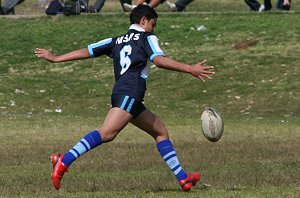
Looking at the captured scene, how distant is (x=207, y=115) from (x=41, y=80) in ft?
43.7

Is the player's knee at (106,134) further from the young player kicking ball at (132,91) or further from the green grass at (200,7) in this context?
the green grass at (200,7)

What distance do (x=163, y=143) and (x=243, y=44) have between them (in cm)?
1599

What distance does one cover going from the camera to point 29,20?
101 ft

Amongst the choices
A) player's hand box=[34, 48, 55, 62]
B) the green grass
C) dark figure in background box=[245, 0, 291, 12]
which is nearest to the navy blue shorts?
player's hand box=[34, 48, 55, 62]

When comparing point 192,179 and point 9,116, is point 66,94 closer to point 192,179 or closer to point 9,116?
point 9,116

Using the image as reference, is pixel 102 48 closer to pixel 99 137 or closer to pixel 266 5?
pixel 99 137

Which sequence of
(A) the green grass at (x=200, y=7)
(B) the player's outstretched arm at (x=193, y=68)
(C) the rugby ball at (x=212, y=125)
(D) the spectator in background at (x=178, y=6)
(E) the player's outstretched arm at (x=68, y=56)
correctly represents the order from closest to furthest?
(B) the player's outstretched arm at (x=193, y=68), (E) the player's outstretched arm at (x=68, y=56), (C) the rugby ball at (x=212, y=125), (D) the spectator in background at (x=178, y=6), (A) the green grass at (x=200, y=7)

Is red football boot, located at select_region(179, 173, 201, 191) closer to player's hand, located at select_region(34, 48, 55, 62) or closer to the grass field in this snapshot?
the grass field

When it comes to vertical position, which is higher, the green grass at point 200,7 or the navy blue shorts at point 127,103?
the navy blue shorts at point 127,103

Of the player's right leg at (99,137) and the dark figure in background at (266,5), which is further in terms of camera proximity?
the dark figure in background at (266,5)

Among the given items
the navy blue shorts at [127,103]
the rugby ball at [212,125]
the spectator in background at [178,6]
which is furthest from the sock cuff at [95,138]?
the spectator in background at [178,6]

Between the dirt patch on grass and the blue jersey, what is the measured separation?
15902 mm

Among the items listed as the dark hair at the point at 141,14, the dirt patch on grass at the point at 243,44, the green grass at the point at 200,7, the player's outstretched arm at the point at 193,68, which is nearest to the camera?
the player's outstretched arm at the point at 193,68

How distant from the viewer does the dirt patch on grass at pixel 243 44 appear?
1078 inches
